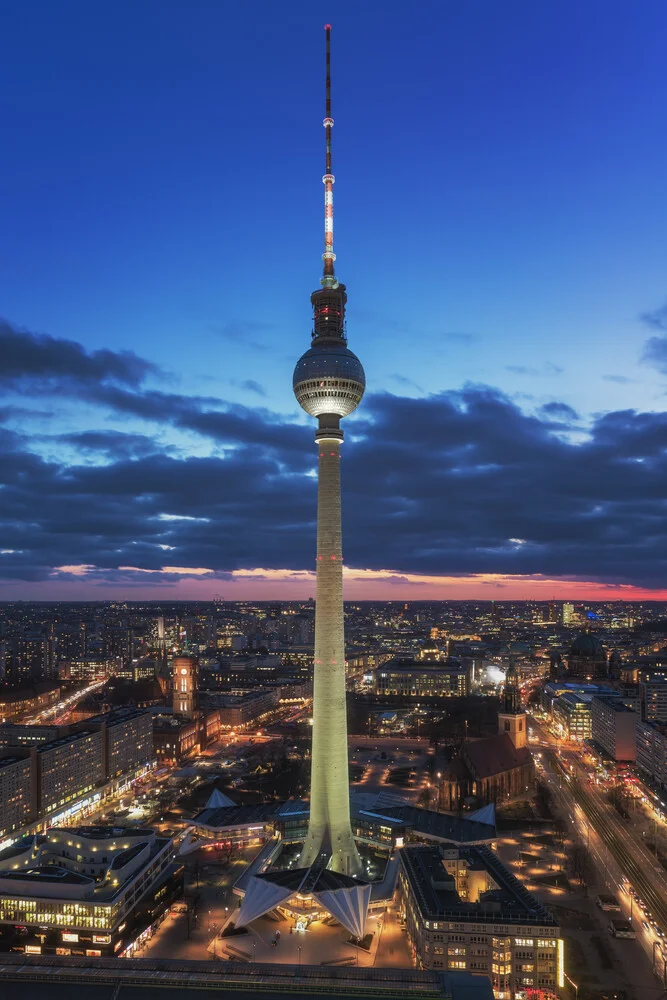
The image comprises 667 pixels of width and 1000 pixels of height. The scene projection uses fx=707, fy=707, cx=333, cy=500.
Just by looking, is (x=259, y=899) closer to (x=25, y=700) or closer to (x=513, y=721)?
(x=513, y=721)

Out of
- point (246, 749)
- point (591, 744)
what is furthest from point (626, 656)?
point (246, 749)

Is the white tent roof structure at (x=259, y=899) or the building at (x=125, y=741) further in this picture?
the building at (x=125, y=741)

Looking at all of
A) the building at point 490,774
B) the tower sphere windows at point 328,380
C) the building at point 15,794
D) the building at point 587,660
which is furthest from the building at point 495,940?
the building at point 587,660

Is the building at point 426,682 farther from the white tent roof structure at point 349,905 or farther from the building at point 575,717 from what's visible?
the white tent roof structure at point 349,905

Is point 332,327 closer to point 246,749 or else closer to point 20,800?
point 20,800

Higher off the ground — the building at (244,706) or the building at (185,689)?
the building at (185,689)

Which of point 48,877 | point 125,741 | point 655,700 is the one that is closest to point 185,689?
point 125,741

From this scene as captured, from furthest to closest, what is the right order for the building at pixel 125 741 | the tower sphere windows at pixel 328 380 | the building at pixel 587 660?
the building at pixel 587 660
the building at pixel 125 741
the tower sphere windows at pixel 328 380

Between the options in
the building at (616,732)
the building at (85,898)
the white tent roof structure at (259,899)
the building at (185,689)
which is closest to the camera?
the building at (85,898)

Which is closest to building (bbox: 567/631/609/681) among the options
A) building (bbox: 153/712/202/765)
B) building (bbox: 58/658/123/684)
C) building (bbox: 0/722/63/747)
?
building (bbox: 153/712/202/765)
